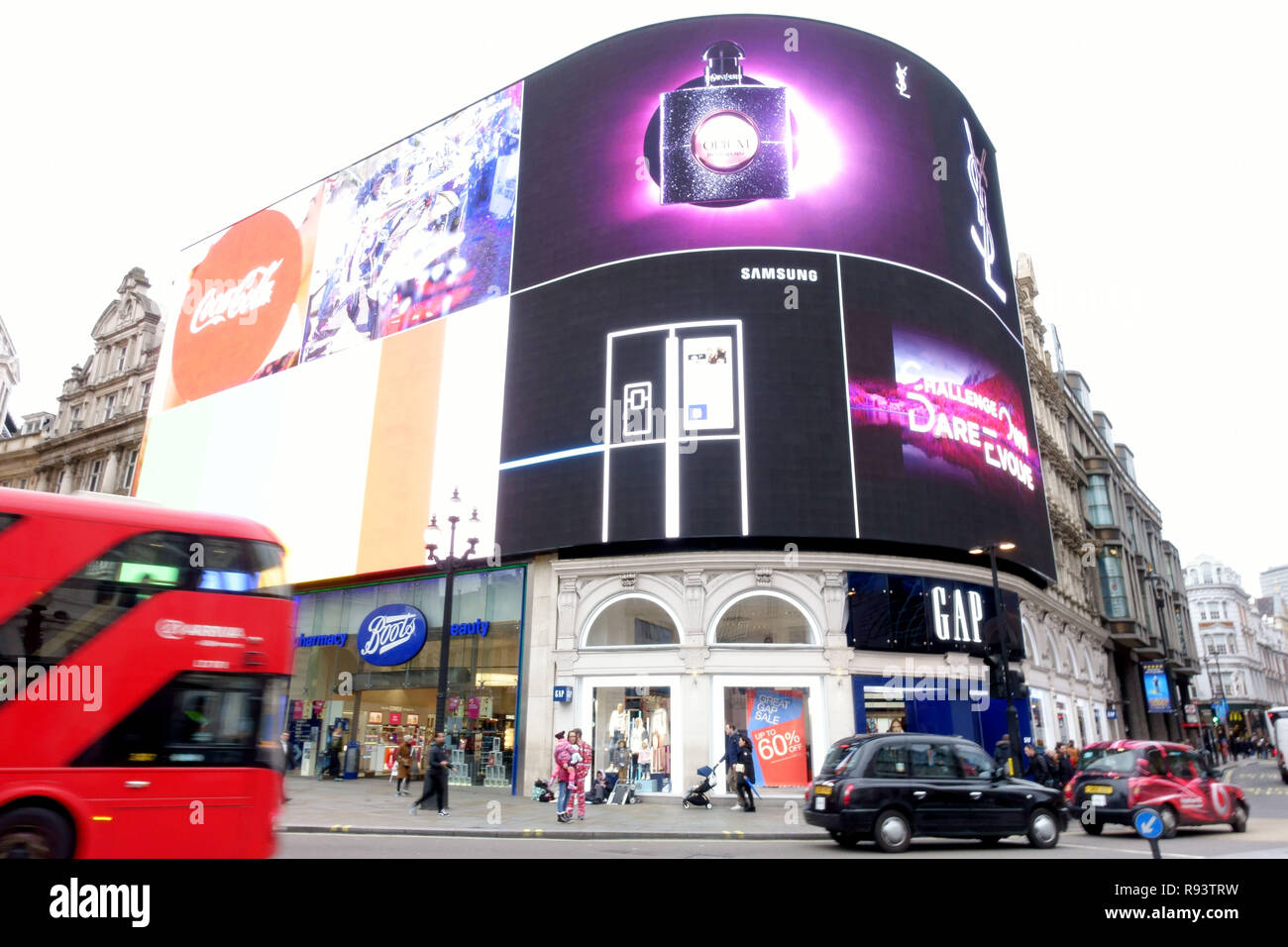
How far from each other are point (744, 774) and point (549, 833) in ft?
21.2

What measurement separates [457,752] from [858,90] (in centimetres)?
2830

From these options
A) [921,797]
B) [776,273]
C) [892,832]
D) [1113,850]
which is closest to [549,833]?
[892,832]

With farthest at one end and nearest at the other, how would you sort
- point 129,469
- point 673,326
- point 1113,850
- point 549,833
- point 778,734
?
point 129,469 < point 673,326 < point 778,734 < point 549,833 < point 1113,850

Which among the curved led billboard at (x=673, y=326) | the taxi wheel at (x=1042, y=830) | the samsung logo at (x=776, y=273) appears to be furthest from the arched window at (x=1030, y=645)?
the taxi wheel at (x=1042, y=830)

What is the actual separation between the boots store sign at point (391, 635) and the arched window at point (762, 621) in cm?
1089

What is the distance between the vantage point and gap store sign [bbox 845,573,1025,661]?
82.6 feet

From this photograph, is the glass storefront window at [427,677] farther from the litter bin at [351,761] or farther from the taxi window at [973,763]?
the taxi window at [973,763]

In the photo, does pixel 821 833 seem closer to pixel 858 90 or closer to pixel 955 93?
pixel 858 90

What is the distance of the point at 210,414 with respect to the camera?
131 ft

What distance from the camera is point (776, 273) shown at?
27.5 meters

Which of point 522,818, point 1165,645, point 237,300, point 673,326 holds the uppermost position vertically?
point 237,300

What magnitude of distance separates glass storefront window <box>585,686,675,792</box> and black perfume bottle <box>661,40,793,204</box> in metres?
17.0

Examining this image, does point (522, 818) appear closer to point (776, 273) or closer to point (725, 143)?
point (776, 273)

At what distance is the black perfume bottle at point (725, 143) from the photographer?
28.8 m
